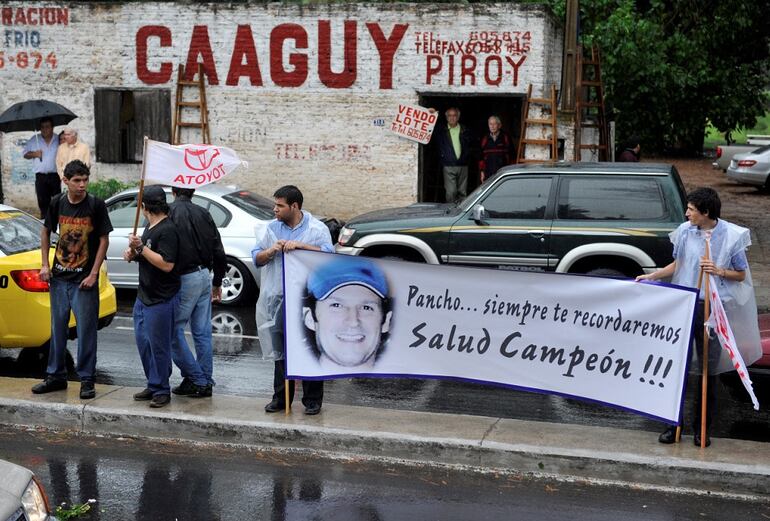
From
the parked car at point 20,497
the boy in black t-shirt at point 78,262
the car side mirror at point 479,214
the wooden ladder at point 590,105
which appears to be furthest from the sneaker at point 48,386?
the wooden ladder at point 590,105

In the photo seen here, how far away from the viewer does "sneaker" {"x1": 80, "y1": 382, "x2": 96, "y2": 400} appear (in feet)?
27.6

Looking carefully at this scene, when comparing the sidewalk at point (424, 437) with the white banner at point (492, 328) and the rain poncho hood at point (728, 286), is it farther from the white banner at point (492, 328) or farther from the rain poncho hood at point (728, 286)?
the rain poncho hood at point (728, 286)

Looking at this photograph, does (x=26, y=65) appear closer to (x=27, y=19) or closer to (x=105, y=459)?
(x=27, y=19)

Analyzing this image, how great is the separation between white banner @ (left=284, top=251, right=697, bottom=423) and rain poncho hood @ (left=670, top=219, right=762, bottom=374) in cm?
27

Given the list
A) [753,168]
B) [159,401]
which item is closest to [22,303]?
[159,401]

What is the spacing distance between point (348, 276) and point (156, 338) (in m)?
1.53

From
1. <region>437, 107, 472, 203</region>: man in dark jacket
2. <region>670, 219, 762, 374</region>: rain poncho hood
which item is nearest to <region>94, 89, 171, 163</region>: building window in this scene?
<region>437, 107, 472, 203</region>: man in dark jacket

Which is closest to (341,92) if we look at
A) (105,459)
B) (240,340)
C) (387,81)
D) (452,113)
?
(387,81)

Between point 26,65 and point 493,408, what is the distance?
570 inches

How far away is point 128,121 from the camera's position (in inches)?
799

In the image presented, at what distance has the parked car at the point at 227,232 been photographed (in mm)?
13156

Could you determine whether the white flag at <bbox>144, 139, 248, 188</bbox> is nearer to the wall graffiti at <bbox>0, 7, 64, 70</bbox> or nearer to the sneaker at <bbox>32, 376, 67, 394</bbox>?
the sneaker at <bbox>32, 376, 67, 394</bbox>

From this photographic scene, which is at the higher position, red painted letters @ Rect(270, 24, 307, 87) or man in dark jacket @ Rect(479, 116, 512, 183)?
red painted letters @ Rect(270, 24, 307, 87)

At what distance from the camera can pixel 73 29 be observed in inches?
788
